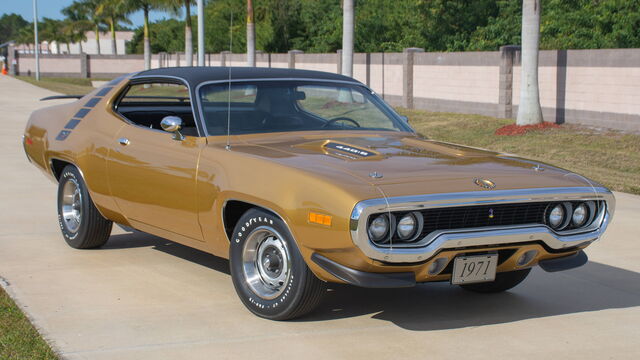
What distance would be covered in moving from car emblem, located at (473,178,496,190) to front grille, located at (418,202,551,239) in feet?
0.37

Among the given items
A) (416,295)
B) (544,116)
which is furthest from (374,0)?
(416,295)

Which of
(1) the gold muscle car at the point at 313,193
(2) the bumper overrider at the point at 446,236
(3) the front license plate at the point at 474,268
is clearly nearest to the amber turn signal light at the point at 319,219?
(1) the gold muscle car at the point at 313,193

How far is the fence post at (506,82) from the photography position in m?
23.9

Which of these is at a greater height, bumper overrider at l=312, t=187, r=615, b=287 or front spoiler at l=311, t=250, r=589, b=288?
bumper overrider at l=312, t=187, r=615, b=287

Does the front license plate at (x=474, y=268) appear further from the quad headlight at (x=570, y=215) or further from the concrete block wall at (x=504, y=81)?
the concrete block wall at (x=504, y=81)

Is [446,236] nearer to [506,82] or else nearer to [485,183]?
[485,183]

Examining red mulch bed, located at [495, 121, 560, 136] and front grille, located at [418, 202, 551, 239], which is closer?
front grille, located at [418, 202, 551, 239]

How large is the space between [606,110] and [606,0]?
12330 millimetres

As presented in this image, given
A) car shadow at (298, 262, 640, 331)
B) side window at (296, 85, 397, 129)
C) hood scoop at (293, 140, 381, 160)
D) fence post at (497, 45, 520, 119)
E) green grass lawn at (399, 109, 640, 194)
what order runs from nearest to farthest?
1. hood scoop at (293, 140, 381, 160)
2. car shadow at (298, 262, 640, 331)
3. side window at (296, 85, 397, 129)
4. green grass lawn at (399, 109, 640, 194)
5. fence post at (497, 45, 520, 119)

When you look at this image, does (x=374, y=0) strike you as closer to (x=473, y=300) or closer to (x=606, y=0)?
(x=606, y=0)

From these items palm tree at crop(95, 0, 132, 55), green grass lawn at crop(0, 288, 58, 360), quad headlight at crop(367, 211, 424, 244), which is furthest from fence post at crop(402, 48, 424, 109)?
palm tree at crop(95, 0, 132, 55)

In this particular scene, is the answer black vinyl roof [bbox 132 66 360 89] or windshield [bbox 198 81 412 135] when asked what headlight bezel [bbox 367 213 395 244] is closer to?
windshield [bbox 198 81 412 135]

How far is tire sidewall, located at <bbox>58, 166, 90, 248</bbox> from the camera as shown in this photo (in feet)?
24.5

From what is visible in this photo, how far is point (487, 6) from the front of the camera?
4125 cm
